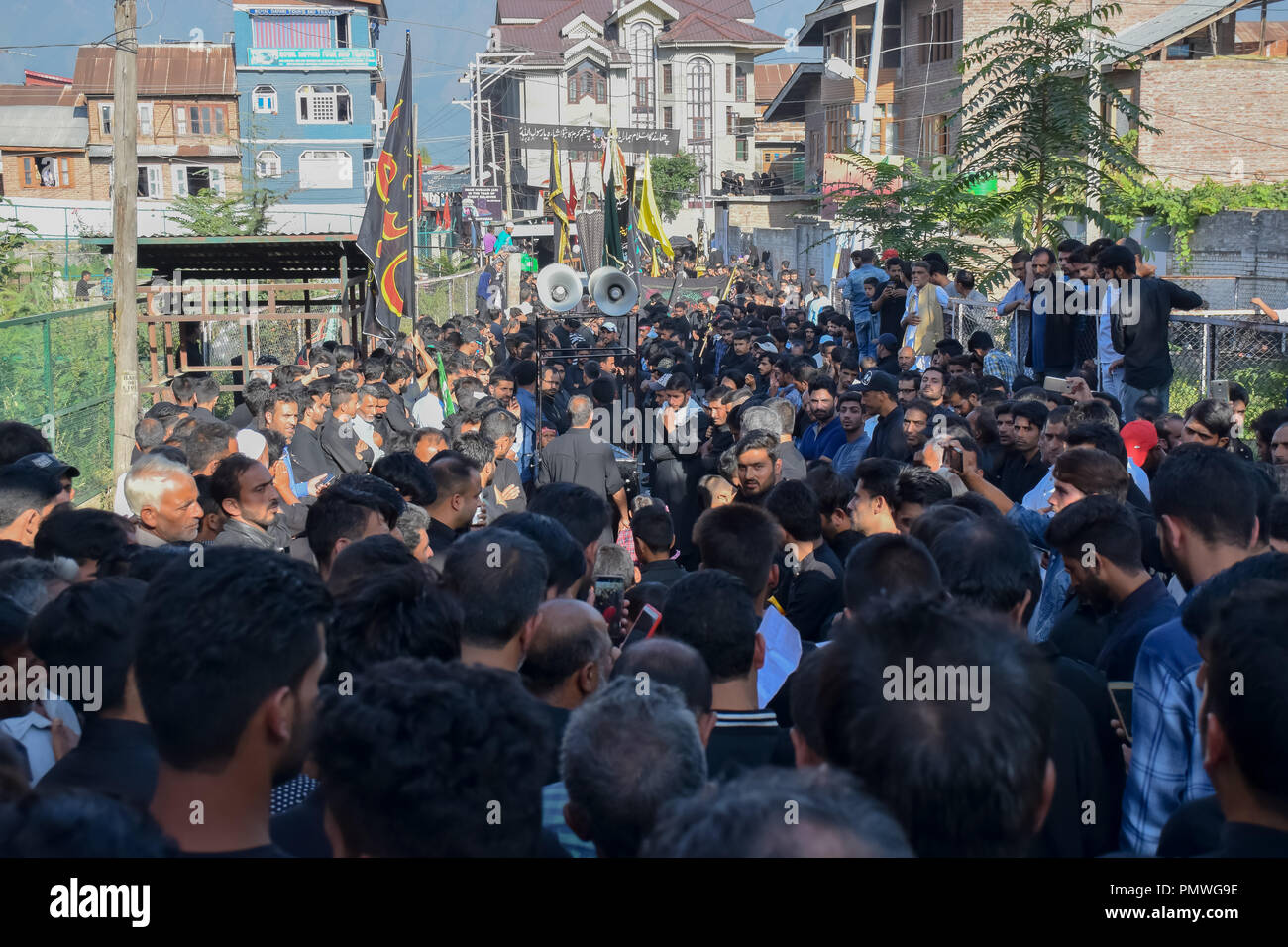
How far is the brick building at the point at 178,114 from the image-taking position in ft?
194

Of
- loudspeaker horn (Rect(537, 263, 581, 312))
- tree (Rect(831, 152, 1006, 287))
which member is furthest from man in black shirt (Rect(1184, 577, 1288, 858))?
tree (Rect(831, 152, 1006, 287))

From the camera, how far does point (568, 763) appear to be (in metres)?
2.76

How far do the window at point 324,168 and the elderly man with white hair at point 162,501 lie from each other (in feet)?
193

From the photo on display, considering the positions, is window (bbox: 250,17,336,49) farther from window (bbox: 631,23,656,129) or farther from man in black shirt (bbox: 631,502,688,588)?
man in black shirt (bbox: 631,502,688,588)

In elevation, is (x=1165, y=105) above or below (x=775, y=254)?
above

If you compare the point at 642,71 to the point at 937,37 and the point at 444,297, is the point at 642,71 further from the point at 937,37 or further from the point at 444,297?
the point at 444,297

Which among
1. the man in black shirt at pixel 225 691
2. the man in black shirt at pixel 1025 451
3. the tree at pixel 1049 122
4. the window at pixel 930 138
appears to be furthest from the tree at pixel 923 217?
the window at pixel 930 138

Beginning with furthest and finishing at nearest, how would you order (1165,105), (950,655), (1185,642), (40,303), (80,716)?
(1165,105) < (40,303) < (80,716) < (1185,642) < (950,655)

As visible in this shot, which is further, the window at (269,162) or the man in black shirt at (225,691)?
the window at (269,162)

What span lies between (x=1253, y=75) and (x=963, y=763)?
104 feet

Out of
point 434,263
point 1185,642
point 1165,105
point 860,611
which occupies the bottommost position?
point 1185,642

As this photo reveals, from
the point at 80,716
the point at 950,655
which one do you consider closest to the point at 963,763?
the point at 950,655

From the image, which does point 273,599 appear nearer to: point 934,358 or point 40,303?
point 934,358

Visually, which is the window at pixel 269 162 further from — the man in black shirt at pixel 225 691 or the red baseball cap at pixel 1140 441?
the man in black shirt at pixel 225 691
